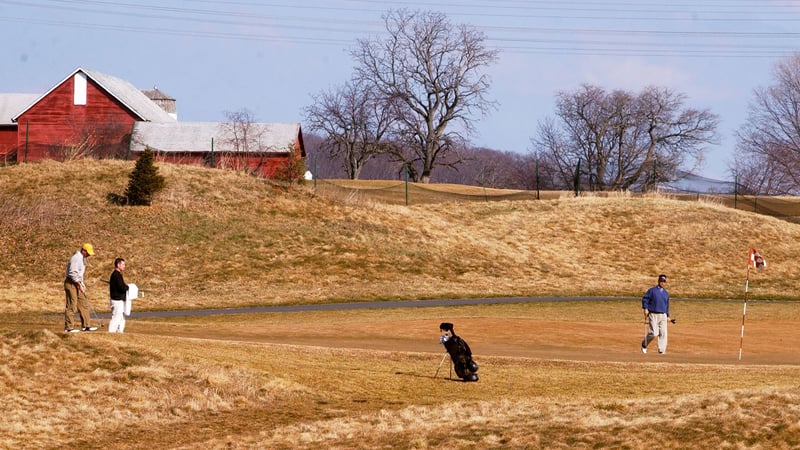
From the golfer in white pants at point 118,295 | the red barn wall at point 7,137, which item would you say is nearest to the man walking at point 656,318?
the golfer in white pants at point 118,295

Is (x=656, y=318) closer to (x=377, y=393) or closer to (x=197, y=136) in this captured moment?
(x=377, y=393)

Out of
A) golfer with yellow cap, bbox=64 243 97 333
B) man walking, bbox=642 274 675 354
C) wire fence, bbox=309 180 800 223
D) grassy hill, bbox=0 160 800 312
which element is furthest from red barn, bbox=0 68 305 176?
golfer with yellow cap, bbox=64 243 97 333

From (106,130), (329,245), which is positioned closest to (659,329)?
(329,245)

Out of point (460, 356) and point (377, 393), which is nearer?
point (377, 393)

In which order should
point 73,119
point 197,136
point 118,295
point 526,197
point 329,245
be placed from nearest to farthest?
1. point 118,295
2. point 329,245
3. point 526,197
4. point 197,136
5. point 73,119

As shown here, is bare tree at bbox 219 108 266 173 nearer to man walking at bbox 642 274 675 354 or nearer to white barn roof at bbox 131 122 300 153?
white barn roof at bbox 131 122 300 153

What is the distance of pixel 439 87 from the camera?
365ft

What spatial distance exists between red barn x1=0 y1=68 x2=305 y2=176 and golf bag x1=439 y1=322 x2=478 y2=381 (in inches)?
2287

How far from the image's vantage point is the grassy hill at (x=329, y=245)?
5162 centimetres

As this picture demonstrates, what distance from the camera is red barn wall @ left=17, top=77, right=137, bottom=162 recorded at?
8419 cm

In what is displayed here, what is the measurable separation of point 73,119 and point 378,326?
56.8m

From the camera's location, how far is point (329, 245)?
58688 millimetres

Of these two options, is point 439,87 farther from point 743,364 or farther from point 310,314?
point 743,364

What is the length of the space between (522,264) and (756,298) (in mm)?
12983
